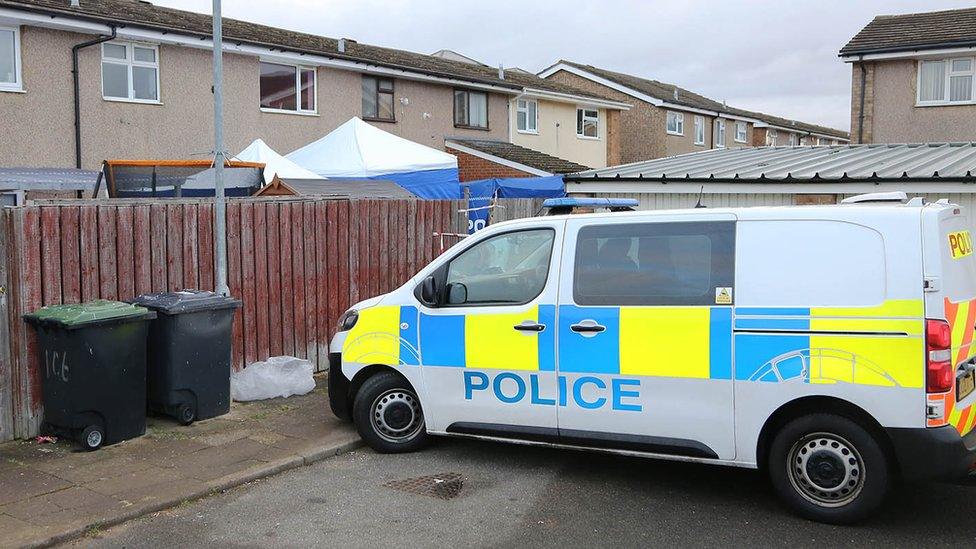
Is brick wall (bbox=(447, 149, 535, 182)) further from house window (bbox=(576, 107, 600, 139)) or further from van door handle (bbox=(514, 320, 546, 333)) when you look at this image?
van door handle (bbox=(514, 320, 546, 333))

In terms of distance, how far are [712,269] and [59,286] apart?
4814 mm

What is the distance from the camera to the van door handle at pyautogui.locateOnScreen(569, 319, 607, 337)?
5808 millimetres

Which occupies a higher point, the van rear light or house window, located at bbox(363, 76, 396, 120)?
house window, located at bbox(363, 76, 396, 120)

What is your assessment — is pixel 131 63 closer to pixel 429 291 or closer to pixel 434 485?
pixel 429 291

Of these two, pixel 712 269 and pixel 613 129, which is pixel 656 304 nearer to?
pixel 712 269

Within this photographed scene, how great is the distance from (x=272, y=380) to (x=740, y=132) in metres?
36.9

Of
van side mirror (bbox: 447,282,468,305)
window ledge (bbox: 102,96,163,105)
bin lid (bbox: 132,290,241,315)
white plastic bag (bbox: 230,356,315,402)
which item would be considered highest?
window ledge (bbox: 102,96,163,105)

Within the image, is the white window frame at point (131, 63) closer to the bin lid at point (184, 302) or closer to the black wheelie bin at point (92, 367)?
the bin lid at point (184, 302)

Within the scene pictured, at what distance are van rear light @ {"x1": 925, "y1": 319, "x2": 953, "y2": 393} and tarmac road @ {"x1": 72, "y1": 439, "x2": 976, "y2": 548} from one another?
0.88 meters

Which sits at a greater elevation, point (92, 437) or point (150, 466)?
point (92, 437)

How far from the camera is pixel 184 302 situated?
7180mm

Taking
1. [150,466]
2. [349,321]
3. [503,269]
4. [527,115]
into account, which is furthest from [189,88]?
[503,269]

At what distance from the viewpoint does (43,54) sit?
15.6m

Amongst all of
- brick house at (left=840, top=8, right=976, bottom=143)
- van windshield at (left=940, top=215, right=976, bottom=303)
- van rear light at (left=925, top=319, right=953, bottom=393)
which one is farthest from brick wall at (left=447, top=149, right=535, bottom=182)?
van rear light at (left=925, top=319, right=953, bottom=393)
